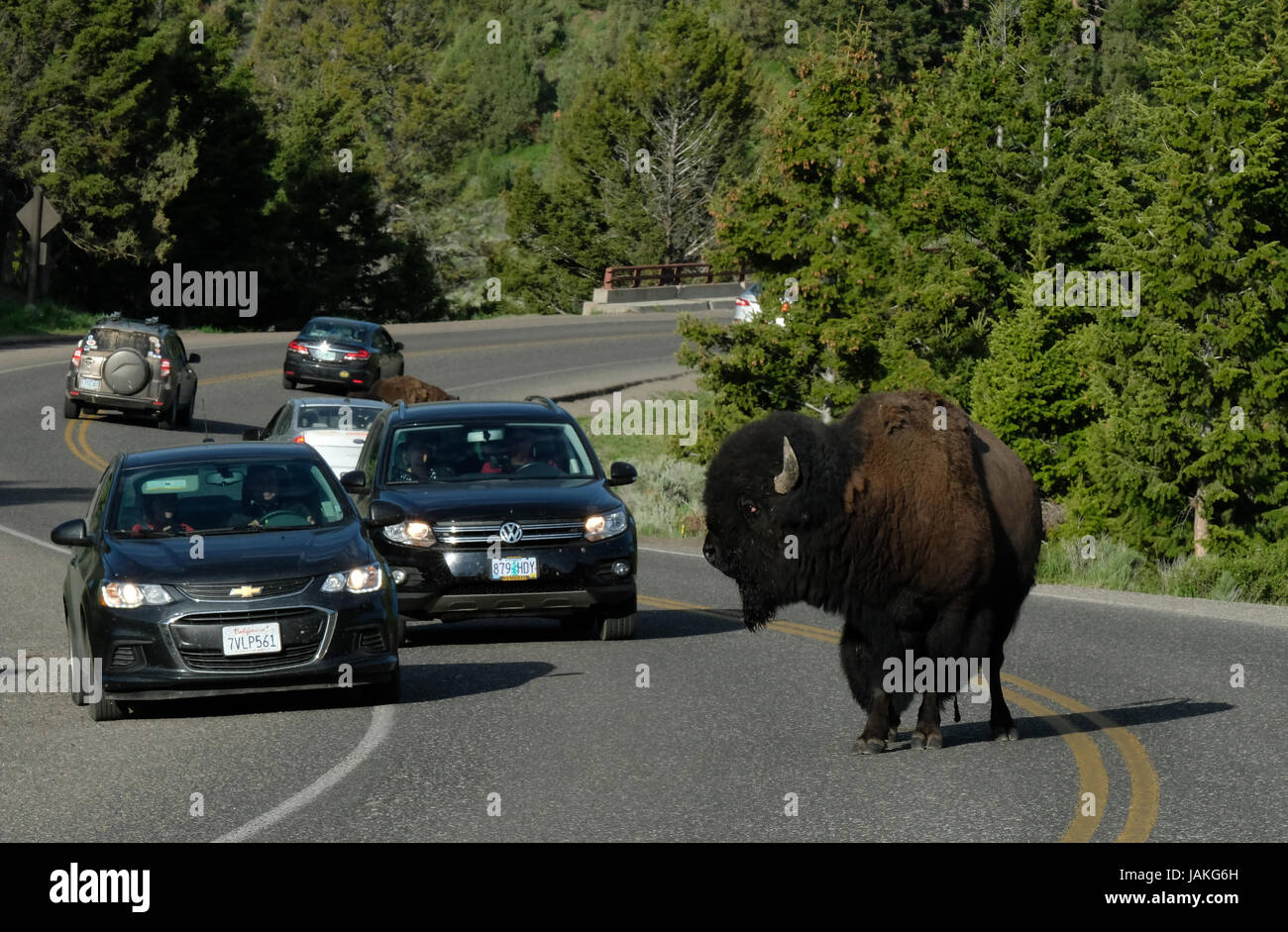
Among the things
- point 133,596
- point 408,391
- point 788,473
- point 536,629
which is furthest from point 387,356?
point 788,473

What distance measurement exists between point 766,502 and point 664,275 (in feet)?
228

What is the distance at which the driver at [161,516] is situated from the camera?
12.5 metres

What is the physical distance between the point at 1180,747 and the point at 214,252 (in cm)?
5880

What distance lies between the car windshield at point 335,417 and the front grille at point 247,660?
1323 cm

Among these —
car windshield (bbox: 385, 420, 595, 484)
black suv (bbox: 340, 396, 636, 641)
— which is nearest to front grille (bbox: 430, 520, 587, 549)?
black suv (bbox: 340, 396, 636, 641)

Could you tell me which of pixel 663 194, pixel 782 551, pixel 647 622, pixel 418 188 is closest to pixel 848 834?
pixel 782 551

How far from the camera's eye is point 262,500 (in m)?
13.0

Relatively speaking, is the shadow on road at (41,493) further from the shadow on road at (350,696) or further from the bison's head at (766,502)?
the bison's head at (766,502)

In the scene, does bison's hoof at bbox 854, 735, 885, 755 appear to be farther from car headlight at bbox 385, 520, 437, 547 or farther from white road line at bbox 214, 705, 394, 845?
car headlight at bbox 385, 520, 437, 547

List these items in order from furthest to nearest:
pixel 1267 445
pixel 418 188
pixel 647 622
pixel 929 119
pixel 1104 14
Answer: pixel 418 188
pixel 1104 14
pixel 929 119
pixel 1267 445
pixel 647 622

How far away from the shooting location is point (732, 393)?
4209 centimetres

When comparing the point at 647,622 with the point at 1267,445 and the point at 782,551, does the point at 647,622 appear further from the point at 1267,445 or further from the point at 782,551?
the point at 1267,445

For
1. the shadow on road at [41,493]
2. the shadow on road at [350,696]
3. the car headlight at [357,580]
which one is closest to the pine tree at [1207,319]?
the shadow on road at [41,493]

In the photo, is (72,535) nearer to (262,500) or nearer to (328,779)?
(262,500)
